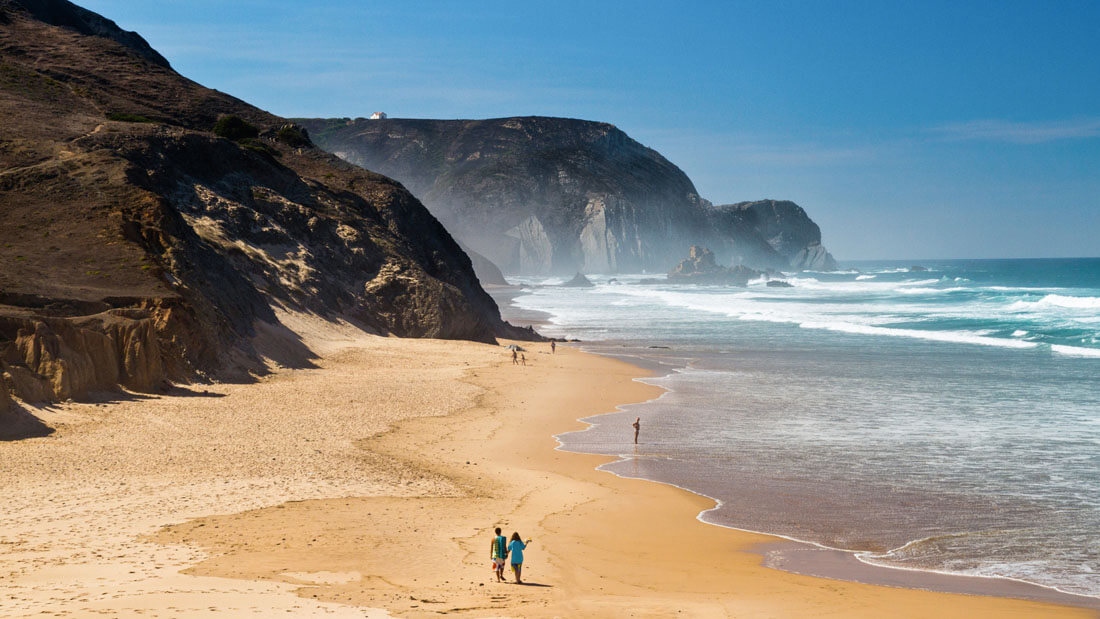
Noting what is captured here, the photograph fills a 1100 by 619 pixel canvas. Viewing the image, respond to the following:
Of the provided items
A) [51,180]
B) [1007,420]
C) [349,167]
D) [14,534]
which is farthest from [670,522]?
[349,167]

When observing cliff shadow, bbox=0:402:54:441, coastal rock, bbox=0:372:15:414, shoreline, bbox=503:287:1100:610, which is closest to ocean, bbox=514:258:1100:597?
shoreline, bbox=503:287:1100:610

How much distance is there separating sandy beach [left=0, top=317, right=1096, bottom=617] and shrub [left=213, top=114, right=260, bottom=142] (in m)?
32.6

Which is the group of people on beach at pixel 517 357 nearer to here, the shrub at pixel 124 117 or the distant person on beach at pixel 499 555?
the distant person on beach at pixel 499 555

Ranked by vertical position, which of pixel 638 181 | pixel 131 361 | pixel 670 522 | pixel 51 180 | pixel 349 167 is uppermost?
pixel 638 181

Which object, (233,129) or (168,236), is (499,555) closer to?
(168,236)

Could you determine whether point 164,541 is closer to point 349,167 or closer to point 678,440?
point 678,440

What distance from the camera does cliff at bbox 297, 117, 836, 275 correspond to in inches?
6816

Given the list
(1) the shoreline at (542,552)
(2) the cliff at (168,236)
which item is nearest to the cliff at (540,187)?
(2) the cliff at (168,236)

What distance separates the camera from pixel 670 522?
1427cm

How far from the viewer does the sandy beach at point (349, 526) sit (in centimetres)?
993

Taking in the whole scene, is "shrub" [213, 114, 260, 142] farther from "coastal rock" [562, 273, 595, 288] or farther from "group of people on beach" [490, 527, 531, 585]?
"coastal rock" [562, 273, 595, 288]

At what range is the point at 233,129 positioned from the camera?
52.3m

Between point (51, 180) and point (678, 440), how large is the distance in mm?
23163

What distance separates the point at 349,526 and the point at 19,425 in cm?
845
